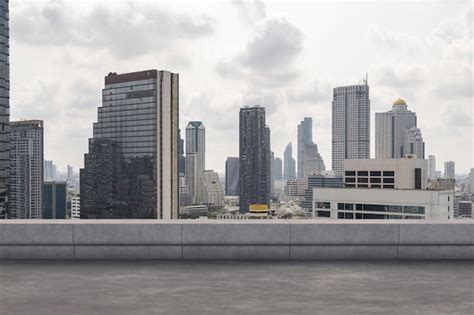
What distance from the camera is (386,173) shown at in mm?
181125

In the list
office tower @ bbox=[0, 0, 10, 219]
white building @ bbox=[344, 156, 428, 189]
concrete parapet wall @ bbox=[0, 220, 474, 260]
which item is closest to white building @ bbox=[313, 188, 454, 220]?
white building @ bbox=[344, 156, 428, 189]

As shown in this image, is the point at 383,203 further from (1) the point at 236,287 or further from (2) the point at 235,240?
(1) the point at 236,287

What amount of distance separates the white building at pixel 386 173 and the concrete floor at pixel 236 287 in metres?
173

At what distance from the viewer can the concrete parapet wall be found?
12.4m

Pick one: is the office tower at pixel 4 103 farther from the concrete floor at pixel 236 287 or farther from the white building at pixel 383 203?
the concrete floor at pixel 236 287

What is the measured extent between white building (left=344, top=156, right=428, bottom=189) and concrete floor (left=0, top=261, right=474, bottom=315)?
172976 millimetres

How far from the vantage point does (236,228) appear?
1234 cm

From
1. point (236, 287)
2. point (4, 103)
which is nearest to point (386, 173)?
point (4, 103)

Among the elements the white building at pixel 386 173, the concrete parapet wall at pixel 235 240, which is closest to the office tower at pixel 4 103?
the white building at pixel 386 173

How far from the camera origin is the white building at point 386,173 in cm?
17962

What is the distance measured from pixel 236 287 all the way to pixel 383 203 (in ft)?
493

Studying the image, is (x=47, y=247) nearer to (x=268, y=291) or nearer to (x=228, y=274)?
(x=228, y=274)

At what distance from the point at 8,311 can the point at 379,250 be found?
7.51 meters

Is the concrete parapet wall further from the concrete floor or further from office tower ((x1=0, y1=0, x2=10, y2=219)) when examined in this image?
office tower ((x1=0, y1=0, x2=10, y2=219))
